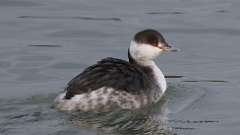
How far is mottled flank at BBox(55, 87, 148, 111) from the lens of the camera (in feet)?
35.4

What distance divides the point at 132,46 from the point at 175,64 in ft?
6.28

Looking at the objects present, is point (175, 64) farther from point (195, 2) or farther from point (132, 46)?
point (195, 2)

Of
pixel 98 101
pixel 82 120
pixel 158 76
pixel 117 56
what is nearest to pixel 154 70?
pixel 158 76

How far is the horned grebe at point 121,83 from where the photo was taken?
10.8 metres

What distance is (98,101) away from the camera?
10.9m

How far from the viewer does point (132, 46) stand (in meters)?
11.7

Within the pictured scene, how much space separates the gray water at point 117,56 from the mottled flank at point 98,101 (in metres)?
0.08

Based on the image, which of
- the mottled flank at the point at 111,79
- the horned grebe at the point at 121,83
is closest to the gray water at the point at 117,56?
the horned grebe at the point at 121,83

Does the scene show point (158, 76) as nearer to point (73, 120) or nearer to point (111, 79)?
point (111, 79)

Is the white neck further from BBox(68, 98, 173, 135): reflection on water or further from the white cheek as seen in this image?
BBox(68, 98, 173, 135): reflection on water

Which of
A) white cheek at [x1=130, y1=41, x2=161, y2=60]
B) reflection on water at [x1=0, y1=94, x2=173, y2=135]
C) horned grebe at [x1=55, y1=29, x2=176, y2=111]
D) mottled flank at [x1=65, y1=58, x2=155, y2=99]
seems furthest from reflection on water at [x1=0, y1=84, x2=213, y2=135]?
white cheek at [x1=130, y1=41, x2=161, y2=60]

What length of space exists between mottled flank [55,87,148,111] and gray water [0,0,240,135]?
0.08 meters

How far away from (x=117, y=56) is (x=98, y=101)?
308 centimetres

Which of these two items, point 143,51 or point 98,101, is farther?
point 143,51
